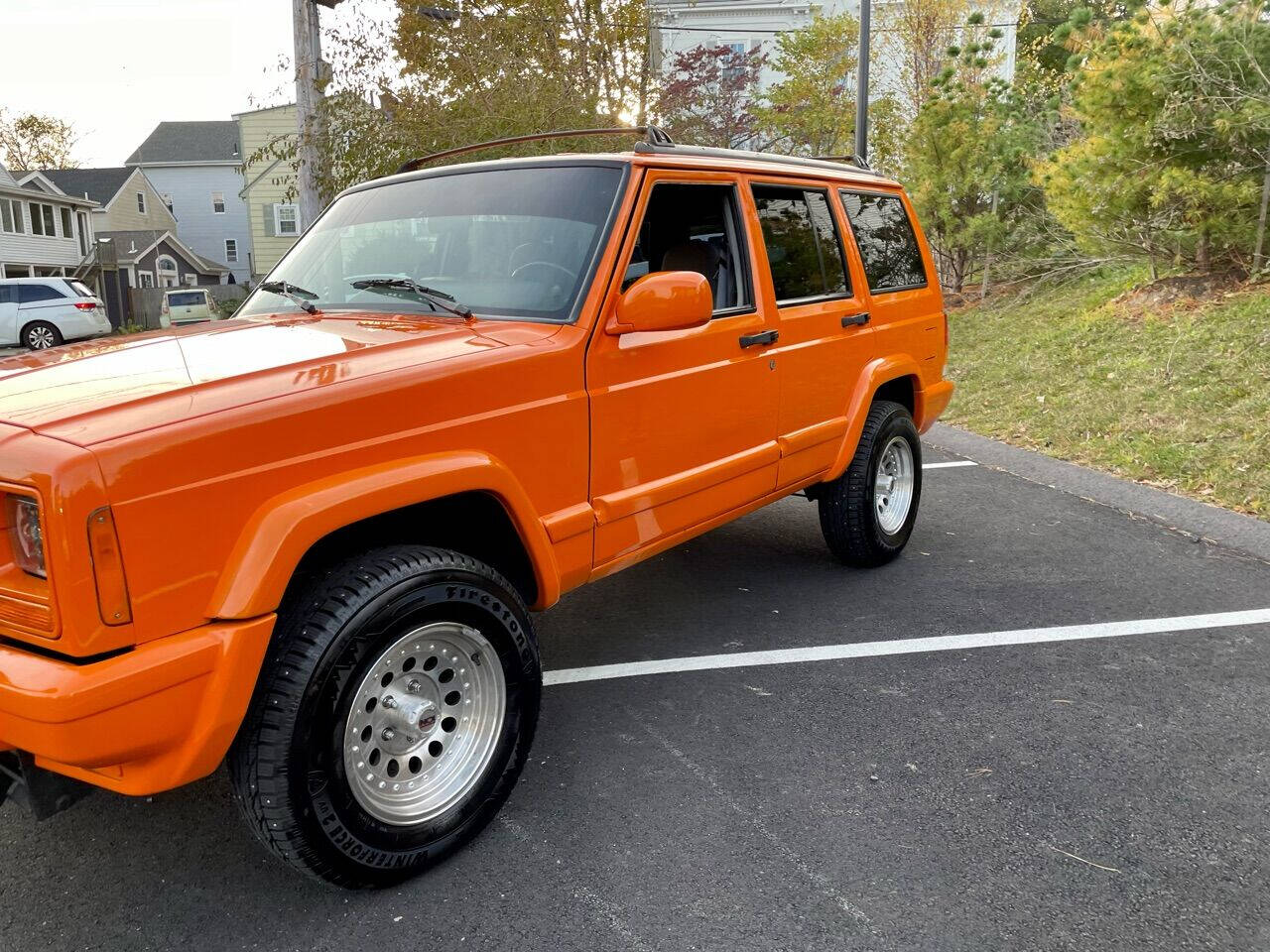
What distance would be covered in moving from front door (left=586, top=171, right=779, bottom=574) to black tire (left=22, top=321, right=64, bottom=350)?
2459cm

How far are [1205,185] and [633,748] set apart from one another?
371 inches

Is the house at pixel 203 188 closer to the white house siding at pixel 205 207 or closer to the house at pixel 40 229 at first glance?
the white house siding at pixel 205 207

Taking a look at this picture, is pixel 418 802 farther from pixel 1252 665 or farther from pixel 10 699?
pixel 1252 665

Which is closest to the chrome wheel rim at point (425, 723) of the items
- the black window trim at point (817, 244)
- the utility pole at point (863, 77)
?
the black window trim at point (817, 244)

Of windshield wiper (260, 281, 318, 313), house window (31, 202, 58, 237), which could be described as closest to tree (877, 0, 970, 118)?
windshield wiper (260, 281, 318, 313)

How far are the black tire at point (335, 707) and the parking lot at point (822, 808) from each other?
0.15 m

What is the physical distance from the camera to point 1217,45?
10.0 metres

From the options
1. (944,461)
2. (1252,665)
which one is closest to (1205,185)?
(944,461)

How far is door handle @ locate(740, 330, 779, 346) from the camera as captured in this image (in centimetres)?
383

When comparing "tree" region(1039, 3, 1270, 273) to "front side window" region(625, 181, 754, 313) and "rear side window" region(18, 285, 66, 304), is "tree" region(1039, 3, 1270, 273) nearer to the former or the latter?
"front side window" region(625, 181, 754, 313)

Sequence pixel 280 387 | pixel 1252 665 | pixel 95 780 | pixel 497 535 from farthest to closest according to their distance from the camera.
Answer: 1. pixel 1252 665
2. pixel 497 535
3. pixel 280 387
4. pixel 95 780

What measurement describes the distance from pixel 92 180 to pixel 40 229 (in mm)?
10002

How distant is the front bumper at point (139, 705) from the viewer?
2059 millimetres

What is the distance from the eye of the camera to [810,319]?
428 centimetres
